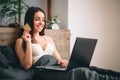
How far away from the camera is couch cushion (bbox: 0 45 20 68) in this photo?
6.96 ft

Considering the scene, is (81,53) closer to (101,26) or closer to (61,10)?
(61,10)

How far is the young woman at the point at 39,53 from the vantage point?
1.73 metres

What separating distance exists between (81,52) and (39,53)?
0.57m

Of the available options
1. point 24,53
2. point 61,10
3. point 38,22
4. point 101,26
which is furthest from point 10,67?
point 101,26

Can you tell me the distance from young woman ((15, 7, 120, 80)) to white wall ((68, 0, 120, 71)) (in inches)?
35.4

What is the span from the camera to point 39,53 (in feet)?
7.56

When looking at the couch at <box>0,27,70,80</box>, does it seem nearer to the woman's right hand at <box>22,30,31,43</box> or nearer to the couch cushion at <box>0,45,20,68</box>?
the couch cushion at <box>0,45,20,68</box>

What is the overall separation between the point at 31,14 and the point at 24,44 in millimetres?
339

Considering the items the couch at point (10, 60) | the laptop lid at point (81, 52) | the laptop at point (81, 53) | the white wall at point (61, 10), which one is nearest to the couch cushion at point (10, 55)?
the couch at point (10, 60)

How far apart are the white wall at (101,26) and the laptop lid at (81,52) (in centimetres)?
133

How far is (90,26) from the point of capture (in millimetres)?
3432

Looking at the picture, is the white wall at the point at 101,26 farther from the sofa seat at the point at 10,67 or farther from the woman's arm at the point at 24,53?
the sofa seat at the point at 10,67

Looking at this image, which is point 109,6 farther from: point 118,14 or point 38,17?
point 38,17

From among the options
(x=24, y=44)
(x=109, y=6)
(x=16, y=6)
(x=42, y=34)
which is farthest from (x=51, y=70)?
(x=109, y=6)
